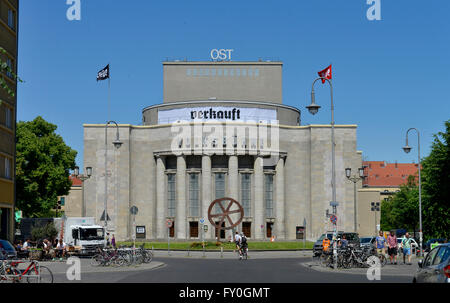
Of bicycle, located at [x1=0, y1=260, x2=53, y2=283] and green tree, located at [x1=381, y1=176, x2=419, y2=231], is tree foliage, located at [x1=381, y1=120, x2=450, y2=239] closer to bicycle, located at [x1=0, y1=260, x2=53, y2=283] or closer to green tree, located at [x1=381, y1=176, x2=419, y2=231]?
green tree, located at [x1=381, y1=176, x2=419, y2=231]

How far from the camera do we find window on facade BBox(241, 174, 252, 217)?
288 feet

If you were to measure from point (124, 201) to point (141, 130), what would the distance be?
10.6 m

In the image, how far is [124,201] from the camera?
297 ft

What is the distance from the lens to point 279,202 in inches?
3509

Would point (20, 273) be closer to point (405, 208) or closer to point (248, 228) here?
point (248, 228)

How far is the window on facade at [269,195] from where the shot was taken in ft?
293

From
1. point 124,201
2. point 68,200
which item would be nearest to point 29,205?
point 124,201

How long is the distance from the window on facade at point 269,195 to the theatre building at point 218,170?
0.14 m

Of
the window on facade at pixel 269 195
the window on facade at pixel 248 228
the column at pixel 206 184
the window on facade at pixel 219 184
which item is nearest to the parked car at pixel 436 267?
the column at pixel 206 184

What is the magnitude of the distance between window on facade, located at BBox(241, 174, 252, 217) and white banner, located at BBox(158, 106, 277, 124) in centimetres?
841

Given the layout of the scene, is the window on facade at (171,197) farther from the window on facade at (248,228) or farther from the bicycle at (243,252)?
the bicycle at (243,252)

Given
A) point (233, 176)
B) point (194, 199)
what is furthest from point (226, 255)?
point (194, 199)
